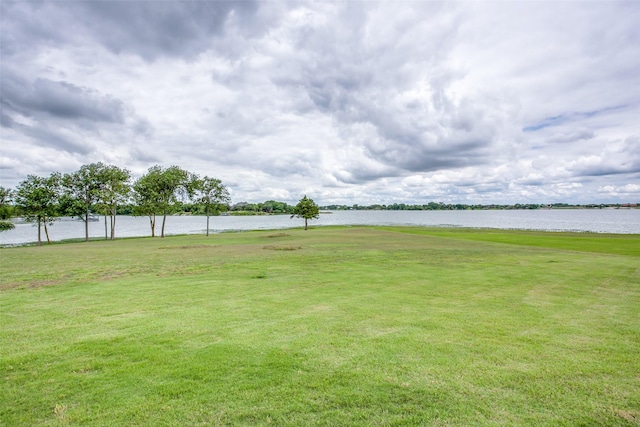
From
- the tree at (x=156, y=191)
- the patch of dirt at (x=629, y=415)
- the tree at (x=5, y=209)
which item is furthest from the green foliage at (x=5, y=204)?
the patch of dirt at (x=629, y=415)

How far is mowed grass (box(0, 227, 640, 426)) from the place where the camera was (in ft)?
15.9

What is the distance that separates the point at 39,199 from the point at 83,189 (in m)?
6.77

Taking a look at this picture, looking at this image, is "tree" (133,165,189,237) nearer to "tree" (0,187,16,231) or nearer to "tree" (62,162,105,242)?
"tree" (62,162,105,242)

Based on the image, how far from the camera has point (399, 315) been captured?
9.34 meters

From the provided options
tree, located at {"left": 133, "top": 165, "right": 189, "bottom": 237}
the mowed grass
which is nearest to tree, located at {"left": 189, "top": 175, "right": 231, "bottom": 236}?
tree, located at {"left": 133, "top": 165, "right": 189, "bottom": 237}

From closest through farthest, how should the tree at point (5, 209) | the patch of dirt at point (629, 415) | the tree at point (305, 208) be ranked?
the patch of dirt at point (629, 415) < the tree at point (5, 209) < the tree at point (305, 208)

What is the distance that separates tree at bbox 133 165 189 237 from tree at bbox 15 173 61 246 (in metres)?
11.8

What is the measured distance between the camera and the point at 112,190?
5866 cm

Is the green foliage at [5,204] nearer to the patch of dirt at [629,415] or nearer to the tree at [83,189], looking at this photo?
the tree at [83,189]

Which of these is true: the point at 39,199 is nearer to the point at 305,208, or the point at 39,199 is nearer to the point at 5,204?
the point at 5,204

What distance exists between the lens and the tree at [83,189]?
5503cm

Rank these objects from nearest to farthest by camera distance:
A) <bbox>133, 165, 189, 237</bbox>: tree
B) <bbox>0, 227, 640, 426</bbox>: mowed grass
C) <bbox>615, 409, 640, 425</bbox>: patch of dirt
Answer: <bbox>615, 409, 640, 425</bbox>: patch of dirt, <bbox>0, 227, 640, 426</bbox>: mowed grass, <bbox>133, 165, 189, 237</bbox>: tree

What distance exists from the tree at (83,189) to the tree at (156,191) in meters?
6.15

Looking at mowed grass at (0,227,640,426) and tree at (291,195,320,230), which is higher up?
tree at (291,195,320,230)
